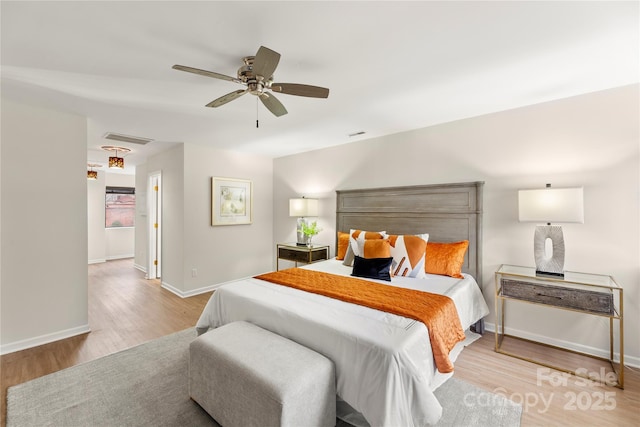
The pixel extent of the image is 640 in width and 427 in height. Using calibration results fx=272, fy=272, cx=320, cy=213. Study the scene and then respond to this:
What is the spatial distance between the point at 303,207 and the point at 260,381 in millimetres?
3224

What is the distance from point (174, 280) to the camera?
4.46 m

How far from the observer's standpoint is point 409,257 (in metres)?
2.93

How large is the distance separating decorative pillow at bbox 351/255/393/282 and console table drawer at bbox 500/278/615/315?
1097mm

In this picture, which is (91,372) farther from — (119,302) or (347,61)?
(347,61)

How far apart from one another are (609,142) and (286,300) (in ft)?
10.5

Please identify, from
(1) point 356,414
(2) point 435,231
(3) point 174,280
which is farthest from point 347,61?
(3) point 174,280

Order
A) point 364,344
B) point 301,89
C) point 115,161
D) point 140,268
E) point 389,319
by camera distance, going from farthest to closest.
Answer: point 140,268 → point 115,161 → point 301,89 → point 389,319 → point 364,344

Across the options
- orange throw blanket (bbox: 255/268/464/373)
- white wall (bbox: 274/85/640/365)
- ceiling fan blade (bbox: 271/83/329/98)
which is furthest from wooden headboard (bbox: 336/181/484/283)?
ceiling fan blade (bbox: 271/83/329/98)

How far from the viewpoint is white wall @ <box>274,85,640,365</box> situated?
239cm

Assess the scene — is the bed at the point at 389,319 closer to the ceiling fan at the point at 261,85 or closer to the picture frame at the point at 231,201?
the ceiling fan at the point at 261,85

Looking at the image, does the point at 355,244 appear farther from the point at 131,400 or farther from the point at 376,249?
the point at 131,400

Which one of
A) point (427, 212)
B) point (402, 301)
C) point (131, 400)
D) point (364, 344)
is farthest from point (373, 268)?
point (131, 400)

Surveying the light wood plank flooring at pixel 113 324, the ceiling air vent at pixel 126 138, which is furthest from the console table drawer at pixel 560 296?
the ceiling air vent at pixel 126 138

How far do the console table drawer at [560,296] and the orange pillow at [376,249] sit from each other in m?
1.12
